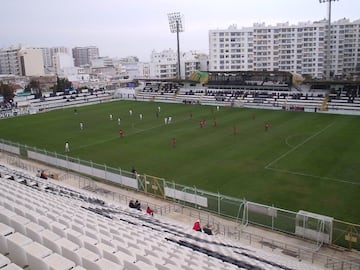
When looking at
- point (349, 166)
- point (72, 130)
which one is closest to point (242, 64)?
point (72, 130)

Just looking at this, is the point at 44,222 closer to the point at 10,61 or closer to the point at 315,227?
the point at 315,227

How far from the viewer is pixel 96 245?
6969mm

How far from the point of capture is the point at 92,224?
31.9 ft

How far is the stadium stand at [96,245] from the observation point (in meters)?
5.82

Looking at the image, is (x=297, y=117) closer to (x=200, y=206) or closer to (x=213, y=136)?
(x=213, y=136)

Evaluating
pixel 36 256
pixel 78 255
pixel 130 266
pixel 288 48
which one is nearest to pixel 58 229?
pixel 78 255

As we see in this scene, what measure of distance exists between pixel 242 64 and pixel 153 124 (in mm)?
63345

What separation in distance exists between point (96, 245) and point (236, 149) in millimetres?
21764

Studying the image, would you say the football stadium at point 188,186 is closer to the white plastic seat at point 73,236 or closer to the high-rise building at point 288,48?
the white plastic seat at point 73,236

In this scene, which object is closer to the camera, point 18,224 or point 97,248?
point 97,248

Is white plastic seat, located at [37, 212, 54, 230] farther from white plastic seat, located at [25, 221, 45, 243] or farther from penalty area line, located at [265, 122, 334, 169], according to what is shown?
penalty area line, located at [265, 122, 334, 169]

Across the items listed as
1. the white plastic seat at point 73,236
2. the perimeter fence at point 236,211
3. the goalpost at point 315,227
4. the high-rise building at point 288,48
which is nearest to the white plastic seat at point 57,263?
the white plastic seat at point 73,236

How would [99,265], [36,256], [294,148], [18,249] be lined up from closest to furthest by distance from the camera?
[36,256] < [99,265] < [18,249] < [294,148]

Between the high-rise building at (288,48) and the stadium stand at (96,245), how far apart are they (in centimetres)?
8540
